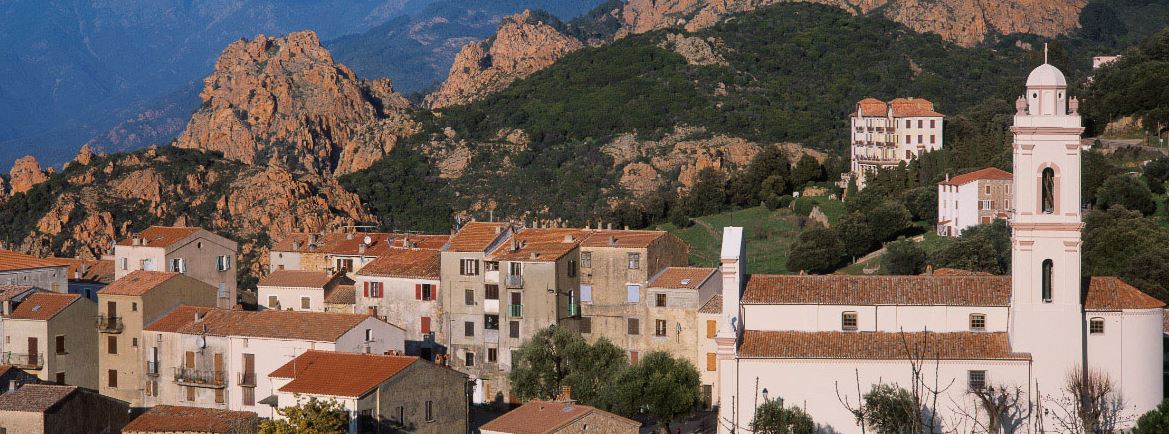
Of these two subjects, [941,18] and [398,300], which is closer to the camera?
[398,300]

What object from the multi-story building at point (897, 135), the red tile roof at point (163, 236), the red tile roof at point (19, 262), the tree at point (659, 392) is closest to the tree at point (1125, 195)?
the multi-story building at point (897, 135)

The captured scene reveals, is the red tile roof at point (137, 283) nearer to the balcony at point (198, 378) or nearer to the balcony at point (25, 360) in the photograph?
the balcony at point (25, 360)

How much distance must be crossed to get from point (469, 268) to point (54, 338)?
14.1 m

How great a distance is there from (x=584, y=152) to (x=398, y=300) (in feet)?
210

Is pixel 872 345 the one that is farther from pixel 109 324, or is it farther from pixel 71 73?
pixel 71 73

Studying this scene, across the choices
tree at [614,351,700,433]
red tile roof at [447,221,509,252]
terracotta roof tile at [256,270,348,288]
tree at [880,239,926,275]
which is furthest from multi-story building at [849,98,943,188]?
tree at [614,351,700,433]

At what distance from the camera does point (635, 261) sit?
2315 inches

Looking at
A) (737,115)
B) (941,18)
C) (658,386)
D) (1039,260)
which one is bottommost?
(658,386)

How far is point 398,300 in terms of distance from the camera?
6166 centimetres

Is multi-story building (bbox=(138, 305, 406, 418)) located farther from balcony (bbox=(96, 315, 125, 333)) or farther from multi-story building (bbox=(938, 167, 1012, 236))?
multi-story building (bbox=(938, 167, 1012, 236))

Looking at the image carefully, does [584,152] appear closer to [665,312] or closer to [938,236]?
[938,236]

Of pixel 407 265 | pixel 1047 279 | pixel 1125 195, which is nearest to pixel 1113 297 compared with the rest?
pixel 1047 279

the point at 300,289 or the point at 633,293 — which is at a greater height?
the point at 633,293

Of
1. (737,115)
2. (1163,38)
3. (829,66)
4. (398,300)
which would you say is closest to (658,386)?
(398,300)
